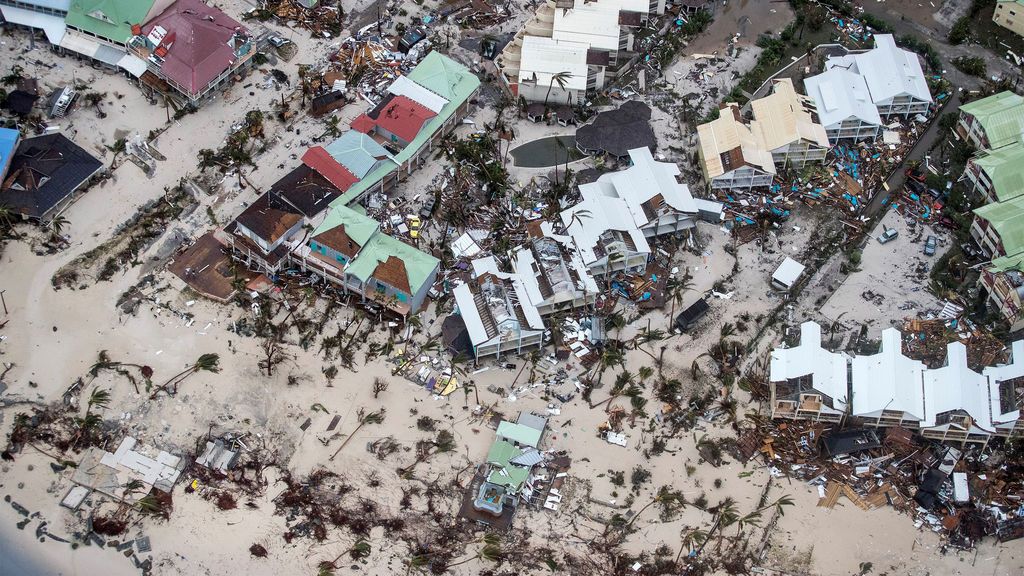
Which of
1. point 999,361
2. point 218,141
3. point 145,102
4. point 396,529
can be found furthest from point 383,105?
point 999,361

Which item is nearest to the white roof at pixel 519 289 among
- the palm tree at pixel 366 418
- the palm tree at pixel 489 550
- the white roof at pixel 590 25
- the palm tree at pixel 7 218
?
the palm tree at pixel 366 418

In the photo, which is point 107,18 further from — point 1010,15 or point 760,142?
point 1010,15

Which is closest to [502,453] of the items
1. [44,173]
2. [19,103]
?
[44,173]

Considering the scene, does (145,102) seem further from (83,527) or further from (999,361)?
(999,361)

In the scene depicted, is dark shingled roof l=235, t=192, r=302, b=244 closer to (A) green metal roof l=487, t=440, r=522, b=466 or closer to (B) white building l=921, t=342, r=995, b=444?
(A) green metal roof l=487, t=440, r=522, b=466

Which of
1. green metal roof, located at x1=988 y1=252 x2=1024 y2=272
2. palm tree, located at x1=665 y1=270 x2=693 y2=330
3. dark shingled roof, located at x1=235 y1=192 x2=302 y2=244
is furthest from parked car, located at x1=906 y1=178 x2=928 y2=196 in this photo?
dark shingled roof, located at x1=235 y1=192 x2=302 y2=244
